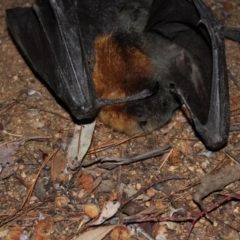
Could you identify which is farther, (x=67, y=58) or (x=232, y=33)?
(x=232, y=33)

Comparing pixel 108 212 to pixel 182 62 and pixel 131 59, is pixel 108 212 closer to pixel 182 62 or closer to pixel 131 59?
pixel 131 59

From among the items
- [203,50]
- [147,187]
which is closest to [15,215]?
[147,187]

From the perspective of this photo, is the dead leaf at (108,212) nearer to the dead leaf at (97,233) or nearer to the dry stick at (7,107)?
the dead leaf at (97,233)

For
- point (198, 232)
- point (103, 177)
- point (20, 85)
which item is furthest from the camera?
point (20, 85)

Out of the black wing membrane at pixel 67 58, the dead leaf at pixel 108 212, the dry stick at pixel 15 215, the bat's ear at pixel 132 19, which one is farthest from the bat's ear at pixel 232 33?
the dry stick at pixel 15 215

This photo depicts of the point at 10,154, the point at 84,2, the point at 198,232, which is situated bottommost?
the point at 198,232

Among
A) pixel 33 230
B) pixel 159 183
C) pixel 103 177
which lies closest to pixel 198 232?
pixel 159 183

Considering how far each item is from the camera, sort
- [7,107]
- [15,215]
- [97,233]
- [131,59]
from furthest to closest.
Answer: [7,107]
[131,59]
[15,215]
[97,233]

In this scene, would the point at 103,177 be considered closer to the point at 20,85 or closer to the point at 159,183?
the point at 159,183
